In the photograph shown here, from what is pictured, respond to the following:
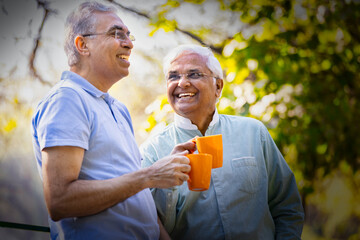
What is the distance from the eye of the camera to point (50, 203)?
889 millimetres

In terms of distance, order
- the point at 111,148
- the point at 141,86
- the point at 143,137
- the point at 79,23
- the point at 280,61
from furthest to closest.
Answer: the point at 141,86 → the point at 143,137 → the point at 280,61 → the point at 79,23 → the point at 111,148

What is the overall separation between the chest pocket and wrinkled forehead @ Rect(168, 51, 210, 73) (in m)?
0.48

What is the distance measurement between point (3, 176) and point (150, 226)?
1.84 metres

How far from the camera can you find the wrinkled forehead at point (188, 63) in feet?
5.17

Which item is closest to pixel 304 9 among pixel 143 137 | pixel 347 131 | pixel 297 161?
pixel 347 131

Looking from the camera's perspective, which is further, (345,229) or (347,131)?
(345,229)

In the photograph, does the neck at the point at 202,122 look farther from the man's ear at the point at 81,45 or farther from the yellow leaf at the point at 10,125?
the yellow leaf at the point at 10,125

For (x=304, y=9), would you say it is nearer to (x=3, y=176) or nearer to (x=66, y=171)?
(x=66, y=171)

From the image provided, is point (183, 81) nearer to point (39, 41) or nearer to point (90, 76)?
point (90, 76)

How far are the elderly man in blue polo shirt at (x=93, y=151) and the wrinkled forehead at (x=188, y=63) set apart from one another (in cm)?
37

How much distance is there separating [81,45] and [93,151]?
17.2 inches

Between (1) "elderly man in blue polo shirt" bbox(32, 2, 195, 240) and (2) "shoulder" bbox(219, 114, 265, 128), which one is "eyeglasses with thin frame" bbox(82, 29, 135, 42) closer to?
(1) "elderly man in blue polo shirt" bbox(32, 2, 195, 240)

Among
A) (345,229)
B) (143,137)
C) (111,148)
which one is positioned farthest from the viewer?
(345,229)

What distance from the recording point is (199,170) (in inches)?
43.2
